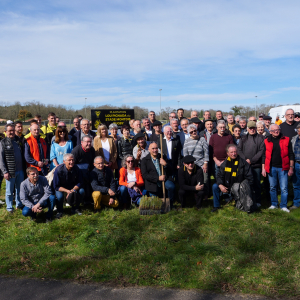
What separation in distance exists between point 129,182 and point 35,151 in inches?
94.4

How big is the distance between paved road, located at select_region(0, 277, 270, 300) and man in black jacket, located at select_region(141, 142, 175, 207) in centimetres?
326

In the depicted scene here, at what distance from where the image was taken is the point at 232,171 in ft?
21.4

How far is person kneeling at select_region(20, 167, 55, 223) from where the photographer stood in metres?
6.03

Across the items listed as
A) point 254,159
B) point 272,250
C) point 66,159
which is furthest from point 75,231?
point 254,159

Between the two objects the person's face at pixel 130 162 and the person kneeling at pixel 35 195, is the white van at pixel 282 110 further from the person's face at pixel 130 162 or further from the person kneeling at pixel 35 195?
the person kneeling at pixel 35 195

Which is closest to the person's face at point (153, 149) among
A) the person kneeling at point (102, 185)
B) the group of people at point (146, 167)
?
the group of people at point (146, 167)

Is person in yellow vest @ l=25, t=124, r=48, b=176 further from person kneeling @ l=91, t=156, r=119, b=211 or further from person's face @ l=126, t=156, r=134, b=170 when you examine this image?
person's face @ l=126, t=156, r=134, b=170

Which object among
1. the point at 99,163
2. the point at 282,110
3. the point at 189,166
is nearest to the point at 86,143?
the point at 99,163

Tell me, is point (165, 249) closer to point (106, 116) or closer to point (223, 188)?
point (223, 188)

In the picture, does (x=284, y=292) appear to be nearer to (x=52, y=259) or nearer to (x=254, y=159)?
(x=52, y=259)

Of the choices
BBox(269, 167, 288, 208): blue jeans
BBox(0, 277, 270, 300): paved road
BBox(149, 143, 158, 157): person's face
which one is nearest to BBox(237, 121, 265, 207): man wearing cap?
BBox(269, 167, 288, 208): blue jeans

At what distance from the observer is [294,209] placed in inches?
261

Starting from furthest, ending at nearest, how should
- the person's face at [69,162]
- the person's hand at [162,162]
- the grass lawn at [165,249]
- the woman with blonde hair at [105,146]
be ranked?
the woman with blonde hair at [105,146]
the person's hand at [162,162]
the person's face at [69,162]
the grass lawn at [165,249]

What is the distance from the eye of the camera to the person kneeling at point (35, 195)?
603 cm
